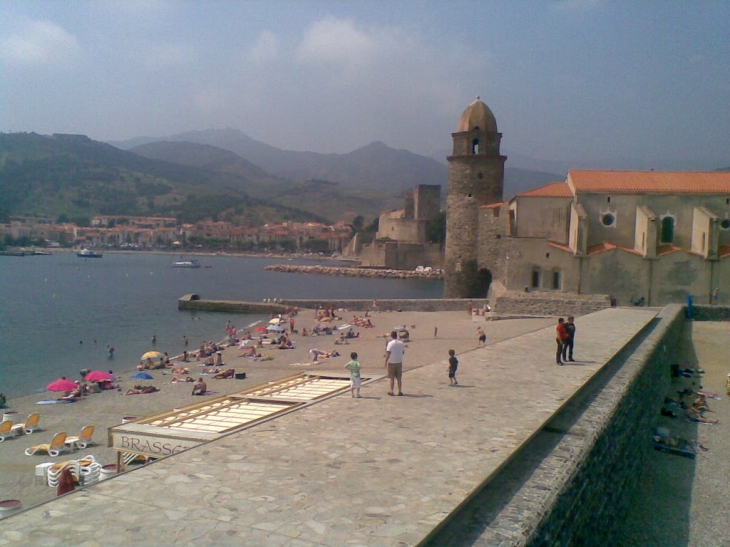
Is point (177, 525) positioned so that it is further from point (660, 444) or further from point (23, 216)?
point (23, 216)

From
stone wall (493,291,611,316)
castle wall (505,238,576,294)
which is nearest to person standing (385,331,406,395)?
stone wall (493,291,611,316)

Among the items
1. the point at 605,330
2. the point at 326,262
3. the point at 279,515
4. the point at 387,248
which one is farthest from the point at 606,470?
the point at 326,262

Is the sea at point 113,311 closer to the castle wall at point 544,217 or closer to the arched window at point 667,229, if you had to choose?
the castle wall at point 544,217

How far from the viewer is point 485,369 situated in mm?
9234

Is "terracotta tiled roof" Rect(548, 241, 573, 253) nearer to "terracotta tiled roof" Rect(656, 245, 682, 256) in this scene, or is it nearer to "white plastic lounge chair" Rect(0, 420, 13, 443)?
"terracotta tiled roof" Rect(656, 245, 682, 256)

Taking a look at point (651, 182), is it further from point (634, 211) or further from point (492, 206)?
point (492, 206)

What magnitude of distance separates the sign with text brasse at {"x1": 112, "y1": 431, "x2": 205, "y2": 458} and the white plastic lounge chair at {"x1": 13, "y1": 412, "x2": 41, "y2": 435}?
783 cm

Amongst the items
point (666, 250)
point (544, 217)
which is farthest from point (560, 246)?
point (666, 250)

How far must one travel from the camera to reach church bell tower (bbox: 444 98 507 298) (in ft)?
101

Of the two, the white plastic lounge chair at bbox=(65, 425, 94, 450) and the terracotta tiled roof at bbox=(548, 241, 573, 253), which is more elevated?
the terracotta tiled roof at bbox=(548, 241, 573, 253)

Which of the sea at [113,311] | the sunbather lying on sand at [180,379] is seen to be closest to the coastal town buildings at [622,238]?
the sunbather lying on sand at [180,379]

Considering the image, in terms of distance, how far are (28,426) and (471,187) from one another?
22.6 metres

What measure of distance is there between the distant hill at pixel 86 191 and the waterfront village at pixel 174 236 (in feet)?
28.3

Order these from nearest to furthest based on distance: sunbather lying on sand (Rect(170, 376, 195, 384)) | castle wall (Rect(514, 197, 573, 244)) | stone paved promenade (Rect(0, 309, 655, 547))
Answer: stone paved promenade (Rect(0, 309, 655, 547)) → sunbather lying on sand (Rect(170, 376, 195, 384)) → castle wall (Rect(514, 197, 573, 244))
